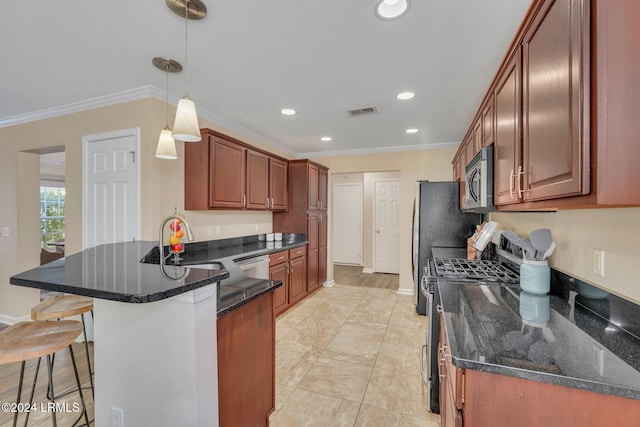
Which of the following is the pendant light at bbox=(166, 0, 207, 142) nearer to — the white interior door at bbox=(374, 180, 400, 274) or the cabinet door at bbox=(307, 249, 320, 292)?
the cabinet door at bbox=(307, 249, 320, 292)

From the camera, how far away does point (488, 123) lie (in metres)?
1.99

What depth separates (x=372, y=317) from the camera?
3586 mm

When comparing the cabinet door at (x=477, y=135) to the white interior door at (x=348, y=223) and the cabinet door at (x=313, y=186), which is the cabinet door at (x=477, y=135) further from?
the white interior door at (x=348, y=223)

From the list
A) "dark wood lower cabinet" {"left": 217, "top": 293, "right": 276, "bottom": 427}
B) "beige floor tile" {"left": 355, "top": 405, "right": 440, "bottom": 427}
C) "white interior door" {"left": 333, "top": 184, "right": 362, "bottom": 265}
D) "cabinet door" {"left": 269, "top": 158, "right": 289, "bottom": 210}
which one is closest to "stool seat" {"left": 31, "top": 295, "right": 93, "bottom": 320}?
"dark wood lower cabinet" {"left": 217, "top": 293, "right": 276, "bottom": 427}

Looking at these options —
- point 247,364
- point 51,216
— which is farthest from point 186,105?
point 51,216

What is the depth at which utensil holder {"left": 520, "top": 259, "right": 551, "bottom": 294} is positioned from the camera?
1.51 m

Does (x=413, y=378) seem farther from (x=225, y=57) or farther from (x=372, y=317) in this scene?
(x=225, y=57)

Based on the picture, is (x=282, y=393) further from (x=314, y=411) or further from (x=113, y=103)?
(x=113, y=103)

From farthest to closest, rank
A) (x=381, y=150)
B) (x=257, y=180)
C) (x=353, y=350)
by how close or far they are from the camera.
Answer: (x=381, y=150), (x=257, y=180), (x=353, y=350)

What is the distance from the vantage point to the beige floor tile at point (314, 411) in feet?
5.92

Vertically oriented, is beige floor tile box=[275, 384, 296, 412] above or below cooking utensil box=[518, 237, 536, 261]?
below

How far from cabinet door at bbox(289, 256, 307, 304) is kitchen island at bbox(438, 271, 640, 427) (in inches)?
112

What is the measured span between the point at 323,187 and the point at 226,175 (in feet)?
7.01

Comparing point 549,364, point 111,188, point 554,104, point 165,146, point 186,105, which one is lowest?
point 549,364
